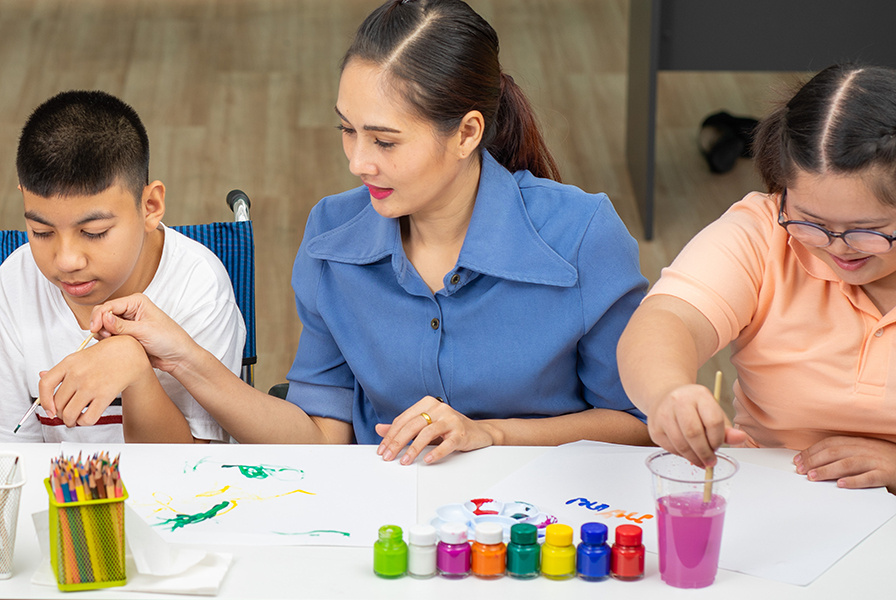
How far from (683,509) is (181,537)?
50cm

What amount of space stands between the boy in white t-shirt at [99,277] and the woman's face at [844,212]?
83cm

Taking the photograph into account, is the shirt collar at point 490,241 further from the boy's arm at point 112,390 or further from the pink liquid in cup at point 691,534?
the pink liquid in cup at point 691,534

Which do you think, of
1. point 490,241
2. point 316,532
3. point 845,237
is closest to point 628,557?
point 316,532

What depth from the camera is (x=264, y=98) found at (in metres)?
4.42

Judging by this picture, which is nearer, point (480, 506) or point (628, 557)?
point (628, 557)

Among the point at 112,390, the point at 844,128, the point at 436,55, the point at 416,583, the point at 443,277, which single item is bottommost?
the point at 416,583

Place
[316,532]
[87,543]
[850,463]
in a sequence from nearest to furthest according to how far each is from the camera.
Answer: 1. [87,543]
2. [316,532]
3. [850,463]

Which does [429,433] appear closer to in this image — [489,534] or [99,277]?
[489,534]

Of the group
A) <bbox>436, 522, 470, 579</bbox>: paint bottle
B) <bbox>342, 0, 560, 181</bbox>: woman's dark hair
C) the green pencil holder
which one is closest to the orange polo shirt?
<bbox>342, 0, 560, 181</bbox>: woman's dark hair

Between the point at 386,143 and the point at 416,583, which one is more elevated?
the point at 386,143

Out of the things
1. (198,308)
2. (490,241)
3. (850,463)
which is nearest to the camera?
(850,463)

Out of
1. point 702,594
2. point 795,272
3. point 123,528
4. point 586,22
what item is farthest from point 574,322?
point 586,22

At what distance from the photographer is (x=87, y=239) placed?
59.5 inches

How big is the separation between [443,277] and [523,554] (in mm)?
566
